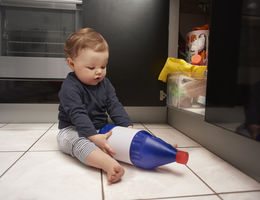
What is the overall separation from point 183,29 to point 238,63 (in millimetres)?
964

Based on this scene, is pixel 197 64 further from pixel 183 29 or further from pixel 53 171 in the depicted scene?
pixel 53 171

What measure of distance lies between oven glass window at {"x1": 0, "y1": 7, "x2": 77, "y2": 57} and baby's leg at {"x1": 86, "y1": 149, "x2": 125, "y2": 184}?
911mm

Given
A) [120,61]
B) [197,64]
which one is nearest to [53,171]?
[120,61]

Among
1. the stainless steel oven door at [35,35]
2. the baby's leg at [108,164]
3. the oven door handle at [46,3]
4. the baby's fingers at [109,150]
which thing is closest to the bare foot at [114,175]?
the baby's leg at [108,164]

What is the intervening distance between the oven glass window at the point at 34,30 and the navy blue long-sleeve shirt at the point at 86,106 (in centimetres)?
55

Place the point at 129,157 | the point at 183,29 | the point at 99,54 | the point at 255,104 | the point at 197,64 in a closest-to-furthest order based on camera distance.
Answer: the point at 255,104, the point at 129,157, the point at 99,54, the point at 197,64, the point at 183,29

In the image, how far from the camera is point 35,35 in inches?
52.2

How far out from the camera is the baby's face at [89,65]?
0.81 meters

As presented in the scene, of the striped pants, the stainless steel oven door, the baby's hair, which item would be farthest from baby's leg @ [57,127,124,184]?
the stainless steel oven door

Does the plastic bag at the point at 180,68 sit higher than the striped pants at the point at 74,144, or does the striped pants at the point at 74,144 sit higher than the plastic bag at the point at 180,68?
the plastic bag at the point at 180,68

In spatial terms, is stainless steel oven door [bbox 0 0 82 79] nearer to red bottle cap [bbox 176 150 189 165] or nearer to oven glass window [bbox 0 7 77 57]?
oven glass window [bbox 0 7 77 57]

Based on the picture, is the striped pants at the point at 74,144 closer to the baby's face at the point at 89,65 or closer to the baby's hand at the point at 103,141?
the baby's hand at the point at 103,141

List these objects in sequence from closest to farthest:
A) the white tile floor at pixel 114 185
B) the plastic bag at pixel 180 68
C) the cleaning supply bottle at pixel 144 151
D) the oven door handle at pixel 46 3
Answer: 1. the white tile floor at pixel 114 185
2. the cleaning supply bottle at pixel 144 151
3. the plastic bag at pixel 180 68
4. the oven door handle at pixel 46 3

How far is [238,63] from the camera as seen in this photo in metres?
0.68
